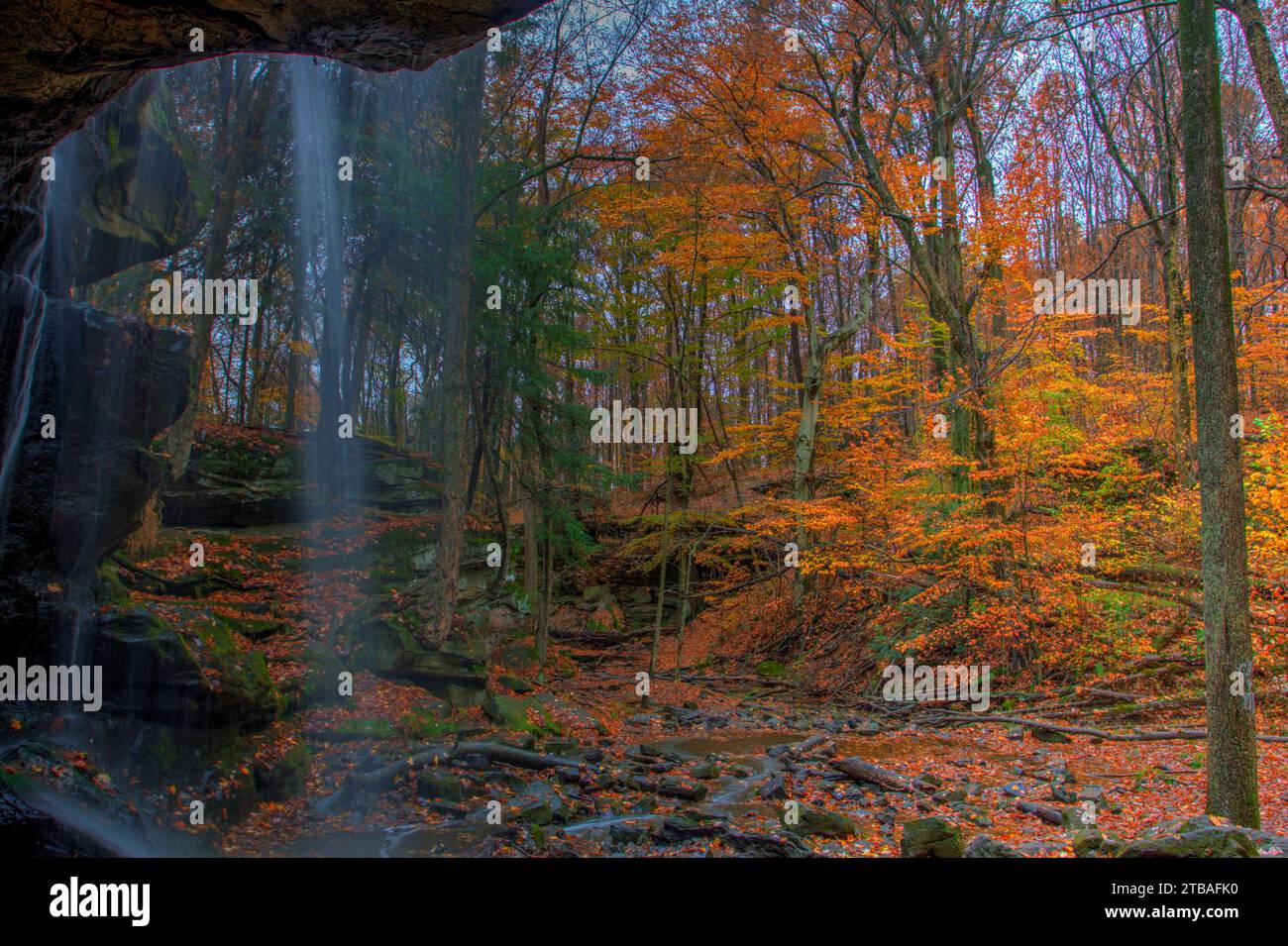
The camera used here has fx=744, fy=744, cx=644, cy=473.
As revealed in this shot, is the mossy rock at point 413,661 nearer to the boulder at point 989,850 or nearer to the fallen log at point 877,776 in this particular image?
the fallen log at point 877,776

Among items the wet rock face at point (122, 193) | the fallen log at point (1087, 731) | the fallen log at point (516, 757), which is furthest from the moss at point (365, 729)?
the fallen log at point (1087, 731)

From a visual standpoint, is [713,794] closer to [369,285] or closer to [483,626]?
[483,626]

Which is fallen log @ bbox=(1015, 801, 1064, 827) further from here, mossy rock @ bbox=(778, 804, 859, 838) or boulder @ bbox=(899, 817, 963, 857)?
boulder @ bbox=(899, 817, 963, 857)

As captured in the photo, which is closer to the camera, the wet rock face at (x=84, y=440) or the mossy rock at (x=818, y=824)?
the mossy rock at (x=818, y=824)

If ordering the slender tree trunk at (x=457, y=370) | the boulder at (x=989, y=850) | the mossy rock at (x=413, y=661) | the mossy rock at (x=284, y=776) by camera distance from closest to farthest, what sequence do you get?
the boulder at (x=989, y=850) → the mossy rock at (x=284, y=776) → the mossy rock at (x=413, y=661) → the slender tree trunk at (x=457, y=370)

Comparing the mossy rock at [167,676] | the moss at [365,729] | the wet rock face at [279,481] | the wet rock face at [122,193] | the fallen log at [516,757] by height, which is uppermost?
the wet rock face at [122,193]

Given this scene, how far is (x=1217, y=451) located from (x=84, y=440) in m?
11.0

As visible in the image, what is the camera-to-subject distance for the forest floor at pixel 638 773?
6.88 meters

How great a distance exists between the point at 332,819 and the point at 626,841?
3.07 meters

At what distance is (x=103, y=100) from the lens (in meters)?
5.77

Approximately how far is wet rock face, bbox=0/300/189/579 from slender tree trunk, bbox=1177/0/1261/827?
1052 cm

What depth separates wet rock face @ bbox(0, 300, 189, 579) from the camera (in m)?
7.44

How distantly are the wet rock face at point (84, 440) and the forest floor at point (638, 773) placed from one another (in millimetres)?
1178
